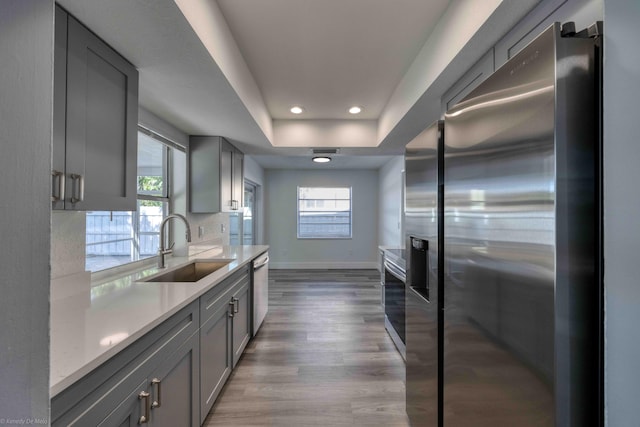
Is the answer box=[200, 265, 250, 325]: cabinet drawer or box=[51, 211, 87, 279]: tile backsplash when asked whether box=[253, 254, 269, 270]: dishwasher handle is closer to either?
box=[200, 265, 250, 325]: cabinet drawer

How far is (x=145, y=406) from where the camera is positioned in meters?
1.13

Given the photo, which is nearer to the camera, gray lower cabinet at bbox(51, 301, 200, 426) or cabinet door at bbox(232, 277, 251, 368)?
gray lower cabinet at bbox(51, 301, 200, 426)

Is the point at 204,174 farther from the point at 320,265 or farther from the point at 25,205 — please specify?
the point at 320,265

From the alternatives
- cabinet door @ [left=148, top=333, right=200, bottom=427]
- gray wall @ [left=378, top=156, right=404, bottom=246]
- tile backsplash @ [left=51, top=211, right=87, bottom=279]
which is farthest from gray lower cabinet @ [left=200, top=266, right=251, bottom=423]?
gray wall @ [left=378, top=156, right=404, bottom=246]

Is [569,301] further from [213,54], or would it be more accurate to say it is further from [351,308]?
[351,308]

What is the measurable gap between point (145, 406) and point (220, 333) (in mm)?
920

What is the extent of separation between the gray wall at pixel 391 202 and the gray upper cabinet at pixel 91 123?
4175 millimetres

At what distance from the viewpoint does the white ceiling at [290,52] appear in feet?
4.34

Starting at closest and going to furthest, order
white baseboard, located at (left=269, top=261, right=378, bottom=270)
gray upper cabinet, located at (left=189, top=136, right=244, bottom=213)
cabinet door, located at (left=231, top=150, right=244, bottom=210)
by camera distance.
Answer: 1. gray upper cabinet, located at (left=189, top=136, right=244, bottom=213)
2. cabinet door, located at (left=231, top=150, right=244, bottom=210)
3. white baseboard, located at (left=269, top=261, right=378, bottom=270)

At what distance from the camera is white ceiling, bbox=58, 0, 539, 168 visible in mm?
1324

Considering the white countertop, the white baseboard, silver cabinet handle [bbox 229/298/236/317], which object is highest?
the white countertop

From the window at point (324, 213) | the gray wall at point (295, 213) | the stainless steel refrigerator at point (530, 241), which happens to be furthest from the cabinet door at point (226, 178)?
the window at point (324, 213)

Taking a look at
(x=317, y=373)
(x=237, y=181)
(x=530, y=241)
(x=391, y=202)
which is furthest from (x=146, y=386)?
(x=391, y=202)

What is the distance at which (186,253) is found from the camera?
2963 millimetres
